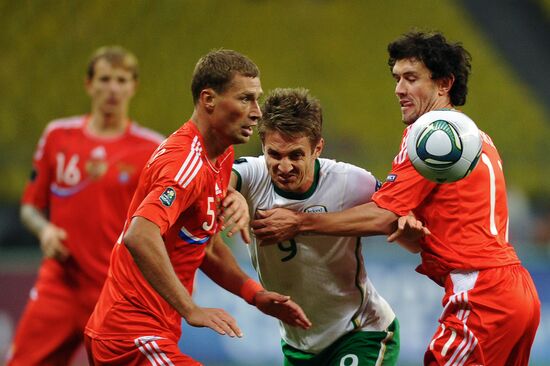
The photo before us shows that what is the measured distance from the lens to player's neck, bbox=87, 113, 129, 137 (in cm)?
674

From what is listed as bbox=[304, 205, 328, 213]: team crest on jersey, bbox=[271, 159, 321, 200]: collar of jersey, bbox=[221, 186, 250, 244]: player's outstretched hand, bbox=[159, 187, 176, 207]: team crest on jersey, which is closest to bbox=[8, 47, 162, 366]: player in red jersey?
bbox=[271, 159, 321, 200]: collar of jersey

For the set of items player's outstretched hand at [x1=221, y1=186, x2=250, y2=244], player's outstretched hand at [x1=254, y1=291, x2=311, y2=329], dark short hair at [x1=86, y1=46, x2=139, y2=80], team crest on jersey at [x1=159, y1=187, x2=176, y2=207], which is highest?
dark short hair at [x1=86, y1=46, x2=139, y2=80]

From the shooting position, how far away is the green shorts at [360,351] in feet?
15.4

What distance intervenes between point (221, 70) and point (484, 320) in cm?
167

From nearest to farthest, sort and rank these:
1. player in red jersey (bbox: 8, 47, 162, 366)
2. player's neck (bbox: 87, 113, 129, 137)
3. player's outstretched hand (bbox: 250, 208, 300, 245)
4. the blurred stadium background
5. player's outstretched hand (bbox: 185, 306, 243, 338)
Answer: player's outstretched hand (bbox: 185, 306, 243, 338), player's outstretched hand (bbox: 250, 208, 300, 245), player in red jersey (bbox: 8, 47, 162, 366), player's neck (bbox: 87, 113, 129, 137), the blurred stadium background

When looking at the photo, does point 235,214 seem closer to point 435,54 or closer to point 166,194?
point 166,194

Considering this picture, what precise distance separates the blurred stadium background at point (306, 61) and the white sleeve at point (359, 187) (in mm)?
7359

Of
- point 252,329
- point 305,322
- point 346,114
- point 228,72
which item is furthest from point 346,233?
point 346,114

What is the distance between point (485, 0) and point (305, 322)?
451 inches

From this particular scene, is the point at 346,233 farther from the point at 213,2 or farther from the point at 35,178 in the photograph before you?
the point at 213,2

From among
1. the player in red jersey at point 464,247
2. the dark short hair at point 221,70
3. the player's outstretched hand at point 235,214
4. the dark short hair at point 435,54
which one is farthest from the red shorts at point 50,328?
the dark short hair at point 435,54

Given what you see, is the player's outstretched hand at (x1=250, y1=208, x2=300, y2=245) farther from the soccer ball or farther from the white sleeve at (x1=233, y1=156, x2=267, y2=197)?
the soccer ball

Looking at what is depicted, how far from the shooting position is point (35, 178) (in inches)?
260

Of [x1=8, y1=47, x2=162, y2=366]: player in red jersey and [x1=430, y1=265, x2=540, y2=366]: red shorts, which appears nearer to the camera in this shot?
[x1=430, y1=265, x2=540, y2=366]: red shorts
